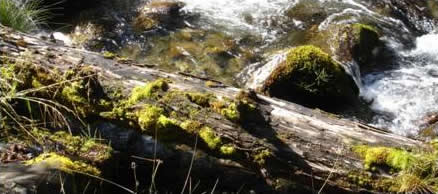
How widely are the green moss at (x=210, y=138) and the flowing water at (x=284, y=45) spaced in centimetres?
342

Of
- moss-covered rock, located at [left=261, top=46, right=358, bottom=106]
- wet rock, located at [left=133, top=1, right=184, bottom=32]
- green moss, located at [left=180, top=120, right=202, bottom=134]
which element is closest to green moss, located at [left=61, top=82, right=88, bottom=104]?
green moss, located at [left=180, top=120, right=202, bottom=134]

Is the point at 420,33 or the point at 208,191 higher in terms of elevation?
the point at 420,33

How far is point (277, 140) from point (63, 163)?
5.14ft

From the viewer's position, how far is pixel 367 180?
11.9 feet

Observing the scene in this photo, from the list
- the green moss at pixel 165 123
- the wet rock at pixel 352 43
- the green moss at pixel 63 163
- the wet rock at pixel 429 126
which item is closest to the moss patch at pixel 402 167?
the green moss at pixel 165 123

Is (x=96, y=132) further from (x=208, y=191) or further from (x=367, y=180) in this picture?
(x=367, y=180)

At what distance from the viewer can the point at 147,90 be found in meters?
3.87

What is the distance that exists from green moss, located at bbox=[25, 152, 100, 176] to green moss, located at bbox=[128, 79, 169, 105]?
61cm

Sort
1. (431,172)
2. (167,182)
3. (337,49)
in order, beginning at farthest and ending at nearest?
(337,49) → (167,182) → (431,172)

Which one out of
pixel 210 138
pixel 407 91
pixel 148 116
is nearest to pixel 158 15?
pixel 407 91

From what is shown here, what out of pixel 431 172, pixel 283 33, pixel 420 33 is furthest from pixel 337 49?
pixel 431 172

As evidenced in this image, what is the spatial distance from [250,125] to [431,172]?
1.37 meters

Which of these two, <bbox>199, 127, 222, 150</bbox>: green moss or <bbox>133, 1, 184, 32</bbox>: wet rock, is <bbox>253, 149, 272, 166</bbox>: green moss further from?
<bbox>133, 1, 184, 32</bbox>: wet rock

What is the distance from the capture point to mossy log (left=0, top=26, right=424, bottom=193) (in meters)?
3.65
